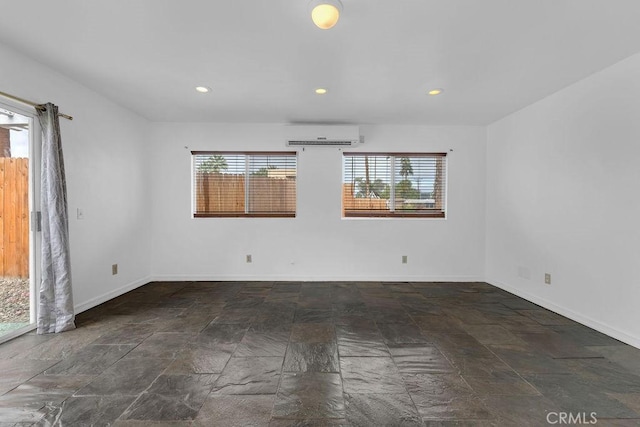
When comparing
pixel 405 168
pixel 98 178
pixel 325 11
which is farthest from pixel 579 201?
pixel 98 178

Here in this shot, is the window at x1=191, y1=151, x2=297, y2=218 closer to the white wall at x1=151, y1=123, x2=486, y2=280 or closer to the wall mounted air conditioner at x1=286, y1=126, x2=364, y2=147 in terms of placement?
the white wall at x1=151, y1=123, x2=486, y2=280

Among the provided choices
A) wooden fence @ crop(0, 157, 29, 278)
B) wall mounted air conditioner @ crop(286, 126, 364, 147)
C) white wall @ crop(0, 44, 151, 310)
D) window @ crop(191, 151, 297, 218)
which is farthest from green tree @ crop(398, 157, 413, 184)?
wooden fence @ crop(0, 157, 29, 278)

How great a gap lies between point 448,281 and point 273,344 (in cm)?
307

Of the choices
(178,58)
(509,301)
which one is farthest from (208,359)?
(509,301)

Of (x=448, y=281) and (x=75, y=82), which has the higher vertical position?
(x=75, y=82)

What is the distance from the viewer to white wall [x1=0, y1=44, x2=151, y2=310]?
2523 mm

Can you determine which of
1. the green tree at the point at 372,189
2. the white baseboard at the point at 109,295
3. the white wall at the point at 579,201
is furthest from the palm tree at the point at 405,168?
the white baseboard at the point at 109,295

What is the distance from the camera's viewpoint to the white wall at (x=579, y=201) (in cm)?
233

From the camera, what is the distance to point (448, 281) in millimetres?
4164

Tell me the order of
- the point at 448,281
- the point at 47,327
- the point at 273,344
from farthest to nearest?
the point at 448,281
the point at 47,327
the point at 273,344

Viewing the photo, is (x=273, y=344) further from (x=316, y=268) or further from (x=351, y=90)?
(x=351, y=90)

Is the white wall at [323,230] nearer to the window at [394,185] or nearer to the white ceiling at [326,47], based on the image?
the window at [394,185]

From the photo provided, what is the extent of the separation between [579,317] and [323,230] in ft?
10.1

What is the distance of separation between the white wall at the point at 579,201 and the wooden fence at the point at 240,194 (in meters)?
3.16
